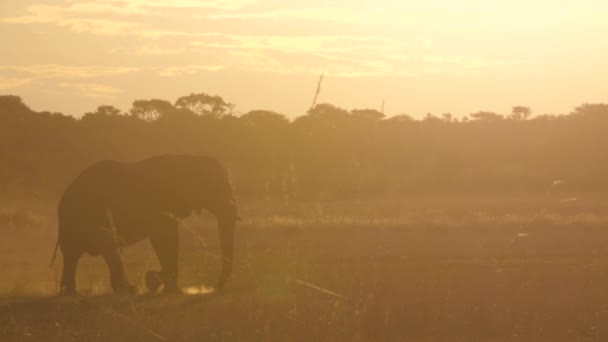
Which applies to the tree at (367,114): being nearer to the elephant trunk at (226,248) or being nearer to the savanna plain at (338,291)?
the savanna plain at (338,291)

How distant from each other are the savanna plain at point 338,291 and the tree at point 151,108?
26.5m

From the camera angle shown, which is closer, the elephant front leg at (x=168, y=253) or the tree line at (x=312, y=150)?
the elephant front leg at (x=168, y=253)

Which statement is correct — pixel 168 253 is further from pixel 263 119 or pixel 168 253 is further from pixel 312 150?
pixel 263 119

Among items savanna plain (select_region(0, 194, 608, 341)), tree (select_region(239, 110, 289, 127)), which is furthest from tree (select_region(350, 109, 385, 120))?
savanna plain (select_region(0, 194, 608, 341))

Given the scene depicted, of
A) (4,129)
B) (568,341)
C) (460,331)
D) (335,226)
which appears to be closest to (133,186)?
(460,331)

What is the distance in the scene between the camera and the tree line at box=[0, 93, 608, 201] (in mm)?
44156

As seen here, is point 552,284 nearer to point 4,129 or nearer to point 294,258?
point 294,258

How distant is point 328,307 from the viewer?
12.4m

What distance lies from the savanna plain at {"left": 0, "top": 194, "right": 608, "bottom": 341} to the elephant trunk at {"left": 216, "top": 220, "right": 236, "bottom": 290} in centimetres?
23

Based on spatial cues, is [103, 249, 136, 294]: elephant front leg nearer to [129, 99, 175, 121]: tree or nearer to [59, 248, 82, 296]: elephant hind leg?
[59, 248, 82, 296]: elephant hind leg

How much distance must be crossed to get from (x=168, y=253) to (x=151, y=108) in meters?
40.3

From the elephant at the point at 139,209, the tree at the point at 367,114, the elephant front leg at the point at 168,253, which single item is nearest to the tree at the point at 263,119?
the tree at the point at 367,114

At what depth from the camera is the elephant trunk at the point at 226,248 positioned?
Answer: 51.0 feet

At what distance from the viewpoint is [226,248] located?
16.3 m
